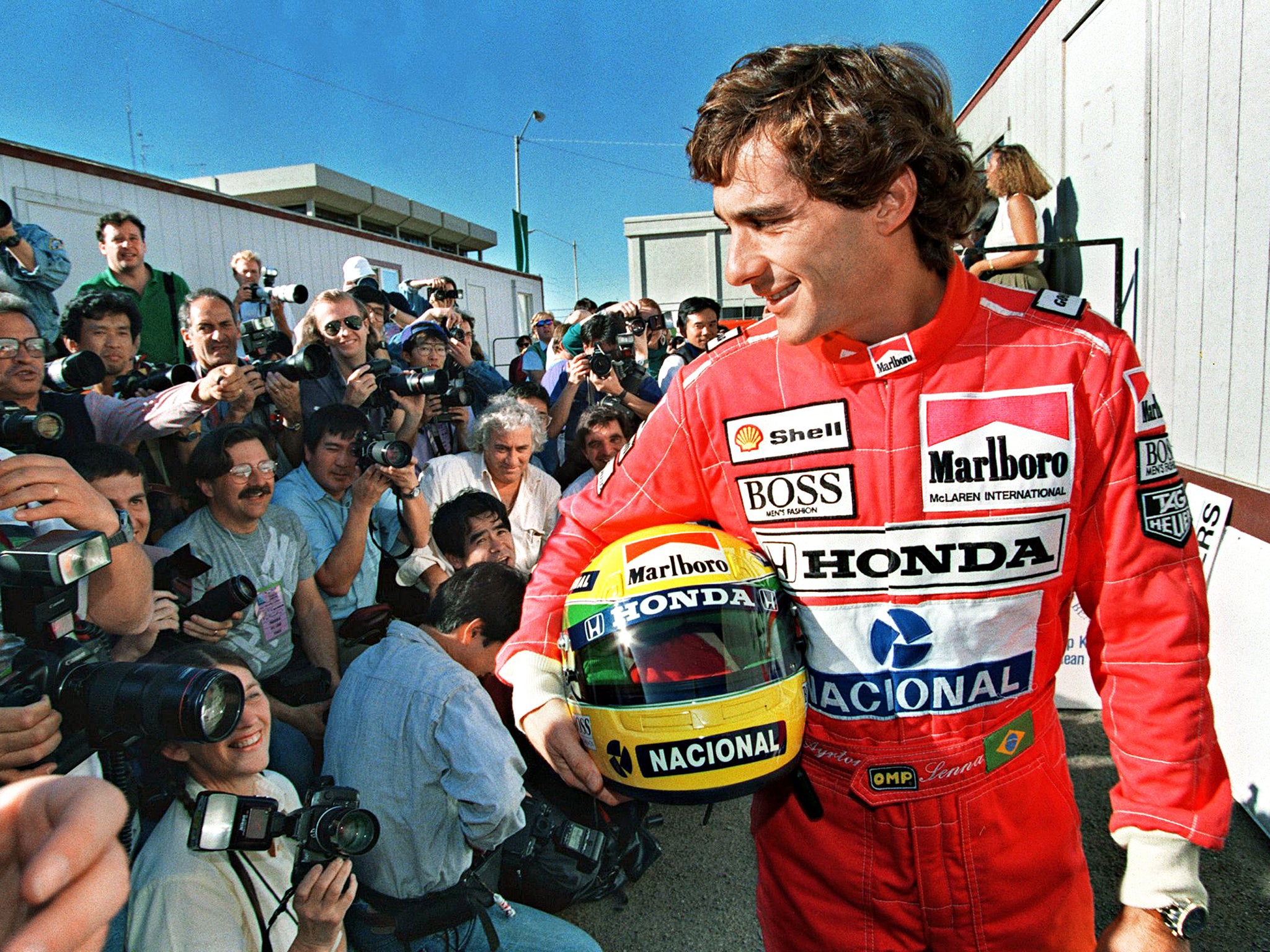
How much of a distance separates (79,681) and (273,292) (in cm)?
469

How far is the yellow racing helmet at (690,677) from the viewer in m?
1.45

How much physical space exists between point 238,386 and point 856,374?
2.84 meters

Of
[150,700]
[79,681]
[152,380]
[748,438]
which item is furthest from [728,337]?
[152,380]

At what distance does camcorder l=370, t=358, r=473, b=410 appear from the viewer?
451cm

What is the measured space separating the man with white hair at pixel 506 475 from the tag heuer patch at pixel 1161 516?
3.57 metres

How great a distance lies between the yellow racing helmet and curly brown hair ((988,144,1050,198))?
17.3ft

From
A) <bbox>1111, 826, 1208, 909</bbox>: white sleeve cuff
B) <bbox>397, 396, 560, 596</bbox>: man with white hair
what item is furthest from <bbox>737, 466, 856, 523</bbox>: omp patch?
<bbox>397, 396, 560, 596</bbox>: man with white hair

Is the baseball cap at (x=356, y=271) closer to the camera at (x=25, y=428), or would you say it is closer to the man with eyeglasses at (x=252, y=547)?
the man with eyeglasses at (x=252, y=547)

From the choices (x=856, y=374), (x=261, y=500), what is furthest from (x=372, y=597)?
(x=856, y=374)

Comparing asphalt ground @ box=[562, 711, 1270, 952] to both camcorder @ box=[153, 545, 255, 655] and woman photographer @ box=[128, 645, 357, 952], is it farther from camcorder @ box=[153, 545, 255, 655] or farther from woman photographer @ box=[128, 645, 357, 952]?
camcorder @ box=[153, 545, 255, 655]

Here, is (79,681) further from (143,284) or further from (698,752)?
(143,284)

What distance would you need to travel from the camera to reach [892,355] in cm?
143

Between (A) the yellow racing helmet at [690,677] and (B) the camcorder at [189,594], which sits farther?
(B) the camcorder at [189,594]

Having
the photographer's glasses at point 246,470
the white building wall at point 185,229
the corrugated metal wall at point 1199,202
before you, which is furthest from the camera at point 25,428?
the white building wall at point 185,229
